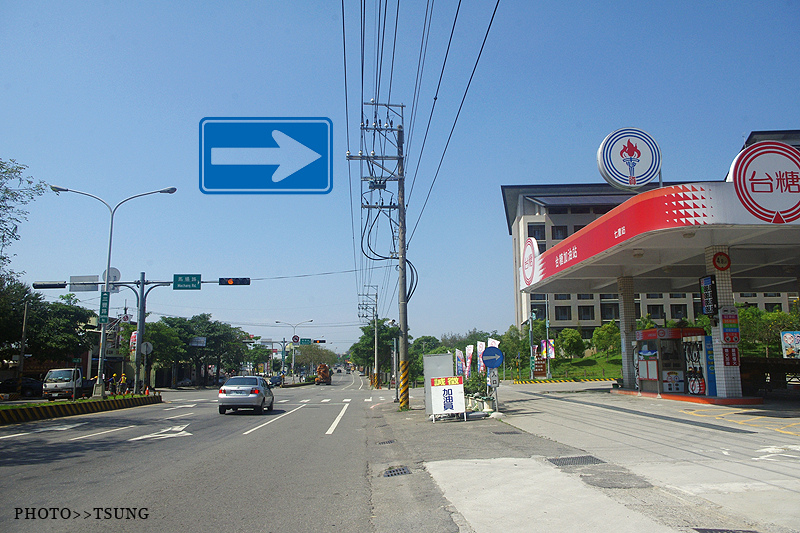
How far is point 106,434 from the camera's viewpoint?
14.5 metres

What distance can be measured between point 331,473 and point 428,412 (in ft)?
29.0

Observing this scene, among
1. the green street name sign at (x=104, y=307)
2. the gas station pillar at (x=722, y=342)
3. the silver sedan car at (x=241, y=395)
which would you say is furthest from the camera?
the green street name sign at (x=104, y=307)

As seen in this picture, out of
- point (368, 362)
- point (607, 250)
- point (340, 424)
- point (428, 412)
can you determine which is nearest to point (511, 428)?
point (428, 412)

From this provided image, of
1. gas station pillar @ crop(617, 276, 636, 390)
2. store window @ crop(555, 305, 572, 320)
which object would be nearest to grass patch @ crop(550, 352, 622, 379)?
store window @ crop(555, 305, 572, 320)

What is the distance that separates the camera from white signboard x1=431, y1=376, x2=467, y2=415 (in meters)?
17.1

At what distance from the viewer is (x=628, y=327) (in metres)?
25.9

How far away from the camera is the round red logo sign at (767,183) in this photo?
1474 centimetres

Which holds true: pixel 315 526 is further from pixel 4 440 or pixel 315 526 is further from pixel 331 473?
pixel 4 440

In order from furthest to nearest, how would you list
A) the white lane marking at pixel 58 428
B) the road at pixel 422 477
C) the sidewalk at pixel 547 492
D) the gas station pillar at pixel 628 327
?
the gas station pillar at pixel 628 327 < the white lane marking at pixel 58 428 < the road at pixel 422 477 < the sidewalk at pixel 547 492

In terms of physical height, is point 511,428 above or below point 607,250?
below

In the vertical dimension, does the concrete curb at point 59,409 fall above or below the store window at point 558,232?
below

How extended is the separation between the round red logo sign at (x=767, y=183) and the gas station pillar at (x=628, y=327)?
37.9 feet

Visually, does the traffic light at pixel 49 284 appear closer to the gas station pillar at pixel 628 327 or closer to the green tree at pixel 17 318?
the green tree at pixel 17 318

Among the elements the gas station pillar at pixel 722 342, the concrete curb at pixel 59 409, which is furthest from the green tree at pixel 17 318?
the gas station pillar at pixel 722 342
